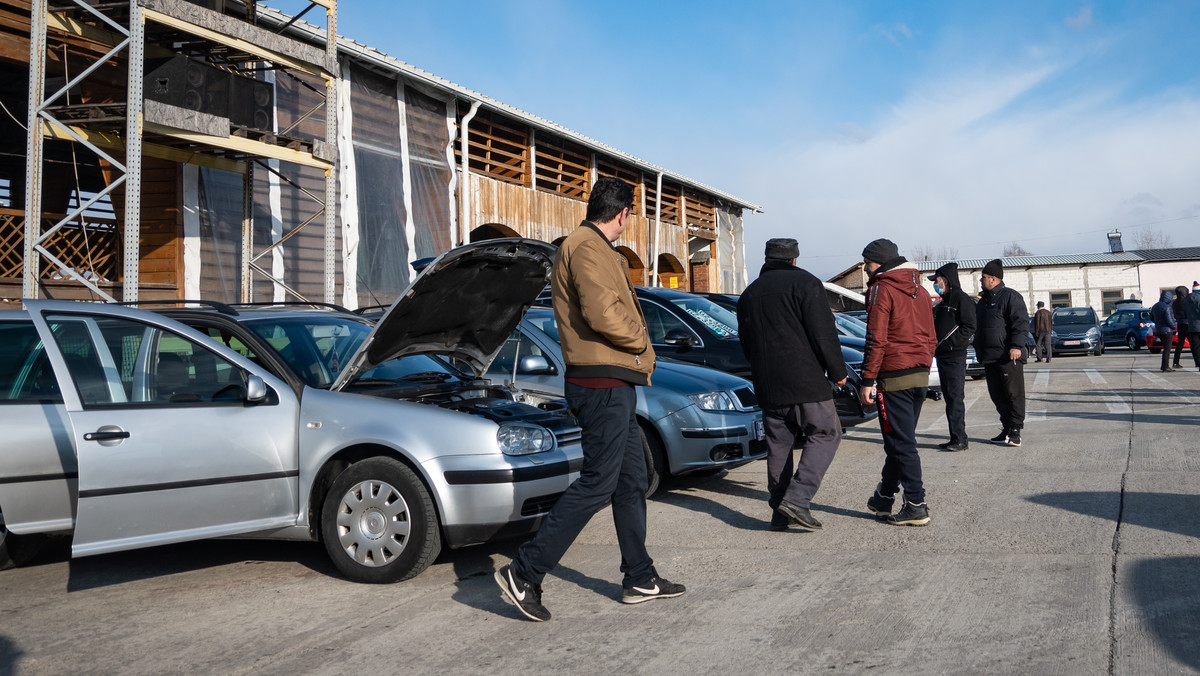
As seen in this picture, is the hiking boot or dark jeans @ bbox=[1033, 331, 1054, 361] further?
dark jeans @ bbox=[1033, 331, 1054, 361]

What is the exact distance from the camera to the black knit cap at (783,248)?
18.4ft

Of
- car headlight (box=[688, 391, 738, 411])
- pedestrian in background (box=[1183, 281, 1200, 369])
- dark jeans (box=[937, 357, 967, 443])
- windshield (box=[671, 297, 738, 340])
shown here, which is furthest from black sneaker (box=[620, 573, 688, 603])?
pedestrian in background (box=[1183, 281, 1200, 369])

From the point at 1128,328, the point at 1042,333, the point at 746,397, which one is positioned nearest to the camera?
the point at 746,397

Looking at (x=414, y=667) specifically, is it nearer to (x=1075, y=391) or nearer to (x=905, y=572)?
(x=905, y=572)

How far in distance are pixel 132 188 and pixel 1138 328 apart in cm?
2886

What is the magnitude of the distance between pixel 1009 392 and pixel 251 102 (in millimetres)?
10205

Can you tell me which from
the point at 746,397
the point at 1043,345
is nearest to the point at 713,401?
the point at 746,397

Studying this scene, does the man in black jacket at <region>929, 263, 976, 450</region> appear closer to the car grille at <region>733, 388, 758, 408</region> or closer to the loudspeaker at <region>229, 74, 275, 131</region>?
the car grille at <region>733, 388, 758, 408</region>

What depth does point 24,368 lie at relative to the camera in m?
4.85

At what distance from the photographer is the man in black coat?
5.39 m

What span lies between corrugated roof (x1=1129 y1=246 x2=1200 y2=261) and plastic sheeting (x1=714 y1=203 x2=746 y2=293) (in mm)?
28713

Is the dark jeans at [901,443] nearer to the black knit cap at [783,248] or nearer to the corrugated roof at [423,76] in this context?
the black knit cap at [783,248]

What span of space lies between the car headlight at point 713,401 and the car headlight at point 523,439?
187cm

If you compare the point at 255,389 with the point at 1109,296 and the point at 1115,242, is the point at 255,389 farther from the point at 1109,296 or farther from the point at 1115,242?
the point at 1115,242
